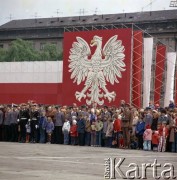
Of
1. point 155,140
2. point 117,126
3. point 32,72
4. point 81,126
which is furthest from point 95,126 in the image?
point 32,72

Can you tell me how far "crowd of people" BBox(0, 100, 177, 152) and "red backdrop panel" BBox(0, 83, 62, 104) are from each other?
12.0 m

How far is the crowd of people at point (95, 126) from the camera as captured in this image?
26.8 metres

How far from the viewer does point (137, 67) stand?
36.8 meters

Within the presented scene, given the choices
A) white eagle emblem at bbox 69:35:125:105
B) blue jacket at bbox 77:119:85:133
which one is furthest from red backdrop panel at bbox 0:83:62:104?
blue jacket at bbox 77:119:85:133

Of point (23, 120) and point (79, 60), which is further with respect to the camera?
point (79, 60)

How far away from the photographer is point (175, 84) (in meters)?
37.3

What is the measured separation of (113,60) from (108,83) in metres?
1.41

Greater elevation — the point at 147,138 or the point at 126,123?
the point at 126,123

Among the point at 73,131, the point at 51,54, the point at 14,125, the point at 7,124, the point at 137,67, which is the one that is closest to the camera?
the point at 73,131

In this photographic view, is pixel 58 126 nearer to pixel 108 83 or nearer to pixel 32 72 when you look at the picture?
pixel 108 83

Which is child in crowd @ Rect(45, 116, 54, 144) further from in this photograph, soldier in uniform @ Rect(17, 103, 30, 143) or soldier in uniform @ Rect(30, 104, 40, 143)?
soldier in uniform @ Rect(17, 103, 30, 143)

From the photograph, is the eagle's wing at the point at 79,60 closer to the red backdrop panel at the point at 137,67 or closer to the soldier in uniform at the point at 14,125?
the red backdrop panel at the point at 137,67

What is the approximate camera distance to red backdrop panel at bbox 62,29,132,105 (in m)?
36.8

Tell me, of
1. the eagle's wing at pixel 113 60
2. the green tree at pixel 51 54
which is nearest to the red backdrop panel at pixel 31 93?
the eagle's wing at pixel 113 60
